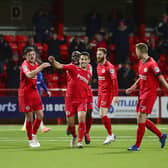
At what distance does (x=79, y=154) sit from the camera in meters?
11.4

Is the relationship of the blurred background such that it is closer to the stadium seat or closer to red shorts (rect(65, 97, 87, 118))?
the stadium seat

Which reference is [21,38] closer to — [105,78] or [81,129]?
[105,78]

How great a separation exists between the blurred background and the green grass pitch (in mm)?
6623

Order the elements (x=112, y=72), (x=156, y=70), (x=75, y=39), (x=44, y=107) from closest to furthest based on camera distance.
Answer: (x=156, y=70)
(x=112, y=72)
(x=44, y=107)
(x=75, y=39)

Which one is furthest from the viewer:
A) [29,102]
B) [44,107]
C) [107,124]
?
[44,107]

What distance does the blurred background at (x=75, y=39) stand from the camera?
2217cm

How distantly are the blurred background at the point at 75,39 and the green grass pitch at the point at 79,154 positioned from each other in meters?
6.62

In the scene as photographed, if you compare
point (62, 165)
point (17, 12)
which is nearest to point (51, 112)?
point (17, 12)

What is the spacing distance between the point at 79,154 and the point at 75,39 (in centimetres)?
1333

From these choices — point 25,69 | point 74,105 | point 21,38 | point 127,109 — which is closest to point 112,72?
point 74,105

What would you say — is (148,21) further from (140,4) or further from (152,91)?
(152,91)

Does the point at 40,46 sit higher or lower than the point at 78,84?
higher

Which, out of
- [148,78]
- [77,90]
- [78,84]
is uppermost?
[148,78]

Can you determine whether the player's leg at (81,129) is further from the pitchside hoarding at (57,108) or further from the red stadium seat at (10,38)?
the red stadium seat at (10,38)
